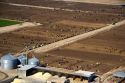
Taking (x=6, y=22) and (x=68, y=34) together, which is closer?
(x=68, y=34)

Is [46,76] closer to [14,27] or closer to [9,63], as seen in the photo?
[9,63]

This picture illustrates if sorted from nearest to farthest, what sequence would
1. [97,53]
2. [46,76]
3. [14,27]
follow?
[46,76] → [97,53] → [14,27]

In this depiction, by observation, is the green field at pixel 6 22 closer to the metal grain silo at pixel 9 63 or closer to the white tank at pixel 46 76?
the metal grain silo at pixel 9 63

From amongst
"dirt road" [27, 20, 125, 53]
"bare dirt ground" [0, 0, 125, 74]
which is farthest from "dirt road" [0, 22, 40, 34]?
"dirt road" [27, 20, 125, 53]

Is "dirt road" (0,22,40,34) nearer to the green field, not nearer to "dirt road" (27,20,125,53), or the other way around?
the green field

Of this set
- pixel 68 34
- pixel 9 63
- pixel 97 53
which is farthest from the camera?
pixel 68 34

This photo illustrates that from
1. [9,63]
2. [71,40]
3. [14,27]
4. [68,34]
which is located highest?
[14,27]

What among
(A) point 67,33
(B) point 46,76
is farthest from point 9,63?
(A) point 67,33

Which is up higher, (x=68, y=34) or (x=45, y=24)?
(x=45, y=24)
